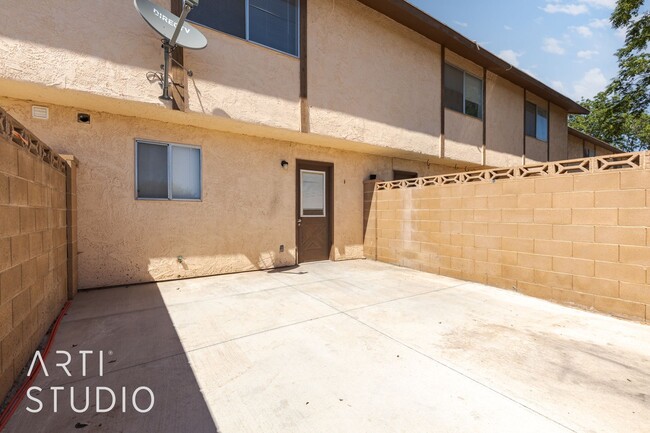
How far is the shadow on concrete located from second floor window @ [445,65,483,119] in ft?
33.5

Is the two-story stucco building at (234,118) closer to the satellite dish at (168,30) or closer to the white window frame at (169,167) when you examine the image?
the white window frame at (169,167)

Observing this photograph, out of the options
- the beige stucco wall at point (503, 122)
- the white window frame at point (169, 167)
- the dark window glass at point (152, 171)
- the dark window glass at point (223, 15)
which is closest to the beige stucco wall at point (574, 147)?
the beige stucco wall at point (503, 122)

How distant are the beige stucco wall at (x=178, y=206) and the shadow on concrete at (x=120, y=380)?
1683 mm

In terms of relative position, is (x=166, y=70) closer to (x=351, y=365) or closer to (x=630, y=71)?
(x=351, y=365)

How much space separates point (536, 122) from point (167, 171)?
15.2 m

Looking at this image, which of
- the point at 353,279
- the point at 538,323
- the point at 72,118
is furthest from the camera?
the point at 353,279

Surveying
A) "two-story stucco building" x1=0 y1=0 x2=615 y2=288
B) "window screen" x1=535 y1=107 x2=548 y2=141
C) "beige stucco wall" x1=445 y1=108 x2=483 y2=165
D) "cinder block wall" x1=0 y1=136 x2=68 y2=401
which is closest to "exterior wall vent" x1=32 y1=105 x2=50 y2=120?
"two-story stucco building" x1=0 y1=0 x2=615 y2=288

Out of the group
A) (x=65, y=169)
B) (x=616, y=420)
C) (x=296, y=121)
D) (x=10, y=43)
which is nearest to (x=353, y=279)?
(x=296, y=121)

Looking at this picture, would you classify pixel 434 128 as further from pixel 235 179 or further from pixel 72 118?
pixel 72 118

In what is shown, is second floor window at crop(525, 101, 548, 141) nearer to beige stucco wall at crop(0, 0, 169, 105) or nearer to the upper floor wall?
the upper floor wall

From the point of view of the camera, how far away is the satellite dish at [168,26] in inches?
174

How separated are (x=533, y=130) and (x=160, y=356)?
51.9 feet

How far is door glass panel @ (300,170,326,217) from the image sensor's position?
779cm

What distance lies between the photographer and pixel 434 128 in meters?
9.02
